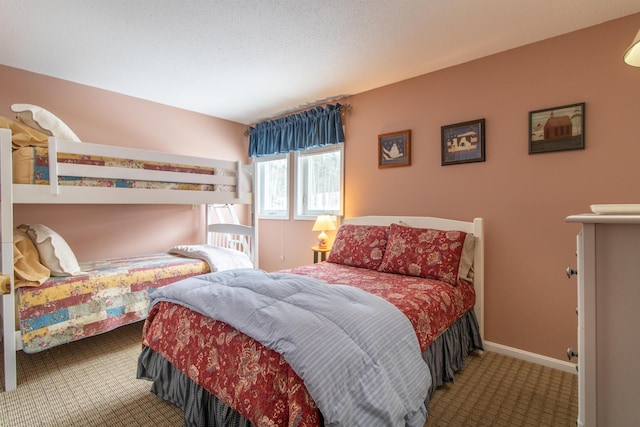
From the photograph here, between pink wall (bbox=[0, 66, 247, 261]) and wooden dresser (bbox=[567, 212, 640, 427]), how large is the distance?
3.73 meters

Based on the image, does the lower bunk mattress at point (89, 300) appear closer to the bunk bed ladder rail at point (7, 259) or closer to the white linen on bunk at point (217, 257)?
the bunk bed ladder rail at point (7, 259)

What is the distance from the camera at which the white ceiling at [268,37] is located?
1.83 metres

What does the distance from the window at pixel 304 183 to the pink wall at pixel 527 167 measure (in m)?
0.77

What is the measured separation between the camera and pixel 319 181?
3.63 meters

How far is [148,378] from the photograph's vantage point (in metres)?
1.82

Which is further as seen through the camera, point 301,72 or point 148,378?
point 301,72

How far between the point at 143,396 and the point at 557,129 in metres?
3.20

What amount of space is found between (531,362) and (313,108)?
123 inches

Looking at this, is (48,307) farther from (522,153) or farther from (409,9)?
(522,153)

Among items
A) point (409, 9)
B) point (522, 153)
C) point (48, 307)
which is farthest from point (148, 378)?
point (522, 153)

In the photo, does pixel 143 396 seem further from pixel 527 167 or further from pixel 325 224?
pixel 527 167

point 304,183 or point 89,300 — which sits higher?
point 304,183

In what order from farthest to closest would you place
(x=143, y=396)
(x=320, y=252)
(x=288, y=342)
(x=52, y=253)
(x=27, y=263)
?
(x=320, y=252)
(x=52, y=253)
(x=27, y=263)
(x=143, y=396)
(x=288, y=342)

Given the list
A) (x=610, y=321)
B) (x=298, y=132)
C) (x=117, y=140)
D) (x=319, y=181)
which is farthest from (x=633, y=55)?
(x=117, y=140)
